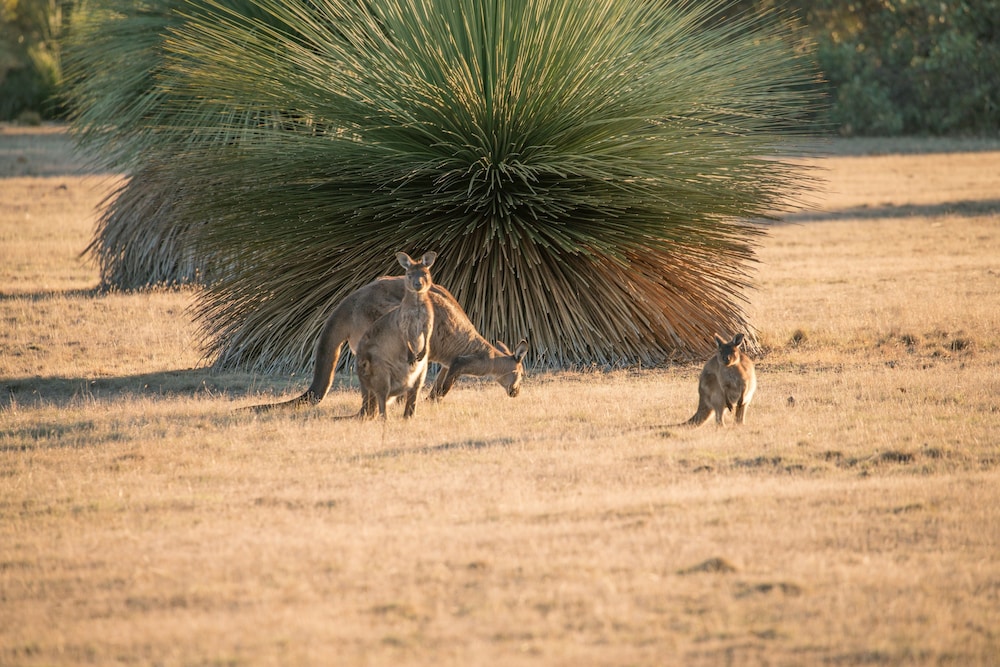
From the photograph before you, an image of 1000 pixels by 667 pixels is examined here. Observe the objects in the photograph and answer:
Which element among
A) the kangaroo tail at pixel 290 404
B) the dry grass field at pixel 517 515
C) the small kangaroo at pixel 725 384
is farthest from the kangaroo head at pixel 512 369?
the small kangaroo at pixel 725 384

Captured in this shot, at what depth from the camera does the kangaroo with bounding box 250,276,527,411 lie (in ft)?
27.9

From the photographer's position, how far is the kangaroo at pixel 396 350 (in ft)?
26.2

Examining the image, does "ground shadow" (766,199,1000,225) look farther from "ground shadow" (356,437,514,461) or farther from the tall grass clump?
"ground shadow" (356,437,514,461)

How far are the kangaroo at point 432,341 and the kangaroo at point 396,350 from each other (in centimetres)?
38

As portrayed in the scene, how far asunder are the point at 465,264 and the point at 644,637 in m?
5.86

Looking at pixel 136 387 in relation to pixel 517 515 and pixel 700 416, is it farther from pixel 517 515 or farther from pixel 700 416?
pixel 517 515

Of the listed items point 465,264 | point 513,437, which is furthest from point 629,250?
point 513,437

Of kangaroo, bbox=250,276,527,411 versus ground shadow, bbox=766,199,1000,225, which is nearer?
kangaroo, bbox=250,276,527,411

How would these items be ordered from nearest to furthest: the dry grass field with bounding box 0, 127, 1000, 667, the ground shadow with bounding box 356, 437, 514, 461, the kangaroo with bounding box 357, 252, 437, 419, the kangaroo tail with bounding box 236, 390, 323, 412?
the dry grass field with bounding box 0, 127, 1000, 667 < the ground shadow with bounding box 356, 437, 514, 461 < the kangaroo with bounding box 357, 252, 437, 419 < the kangaroo tail with bounding box 236, 390, 323, 412

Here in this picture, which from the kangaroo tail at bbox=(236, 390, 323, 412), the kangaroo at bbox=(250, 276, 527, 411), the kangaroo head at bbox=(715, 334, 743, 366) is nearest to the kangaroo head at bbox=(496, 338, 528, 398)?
the kangaroo at bbox=(250, 276, 527, 411)

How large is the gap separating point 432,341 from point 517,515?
9.99ft

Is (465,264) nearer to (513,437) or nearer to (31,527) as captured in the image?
(513,437)

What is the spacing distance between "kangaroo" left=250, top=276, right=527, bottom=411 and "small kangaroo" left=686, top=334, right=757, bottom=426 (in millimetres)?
1473

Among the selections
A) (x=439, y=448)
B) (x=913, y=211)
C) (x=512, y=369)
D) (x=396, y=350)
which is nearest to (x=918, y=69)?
(x=913, y=211)
